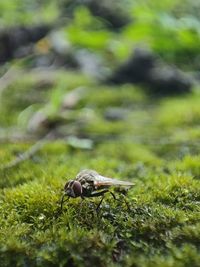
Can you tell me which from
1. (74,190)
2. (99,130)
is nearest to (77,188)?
(74,190)

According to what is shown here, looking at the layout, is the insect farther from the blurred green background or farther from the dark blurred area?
the dark blurred area

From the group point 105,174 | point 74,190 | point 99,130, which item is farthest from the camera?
point 99,130

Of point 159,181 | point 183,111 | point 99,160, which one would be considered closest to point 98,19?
point 183,111

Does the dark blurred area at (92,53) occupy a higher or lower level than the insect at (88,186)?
lower

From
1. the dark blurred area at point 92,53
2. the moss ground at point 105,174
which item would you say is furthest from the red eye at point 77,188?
the dark blurred area at point 92,53

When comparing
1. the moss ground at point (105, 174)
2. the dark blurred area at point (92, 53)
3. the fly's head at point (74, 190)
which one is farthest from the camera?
the dark blurred area at point (92, 53)

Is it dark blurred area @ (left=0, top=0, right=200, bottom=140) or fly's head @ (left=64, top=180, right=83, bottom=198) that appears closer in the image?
fly's head @ (left=64, top=180, right=83, bottom=198)

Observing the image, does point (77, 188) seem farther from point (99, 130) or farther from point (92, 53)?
point (92, 53)

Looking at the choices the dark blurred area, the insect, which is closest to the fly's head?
the insect

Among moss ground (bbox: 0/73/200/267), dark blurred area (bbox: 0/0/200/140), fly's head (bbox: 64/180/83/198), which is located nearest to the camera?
moss ground (bbox: 0/73/200/267)

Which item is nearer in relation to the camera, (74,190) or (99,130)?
(74,190)

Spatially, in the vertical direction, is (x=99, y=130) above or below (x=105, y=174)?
below

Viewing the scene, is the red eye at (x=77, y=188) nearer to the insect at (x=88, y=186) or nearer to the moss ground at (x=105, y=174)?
the insect at (x=88, y=186)

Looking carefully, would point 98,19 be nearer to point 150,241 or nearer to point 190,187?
point 190,187
